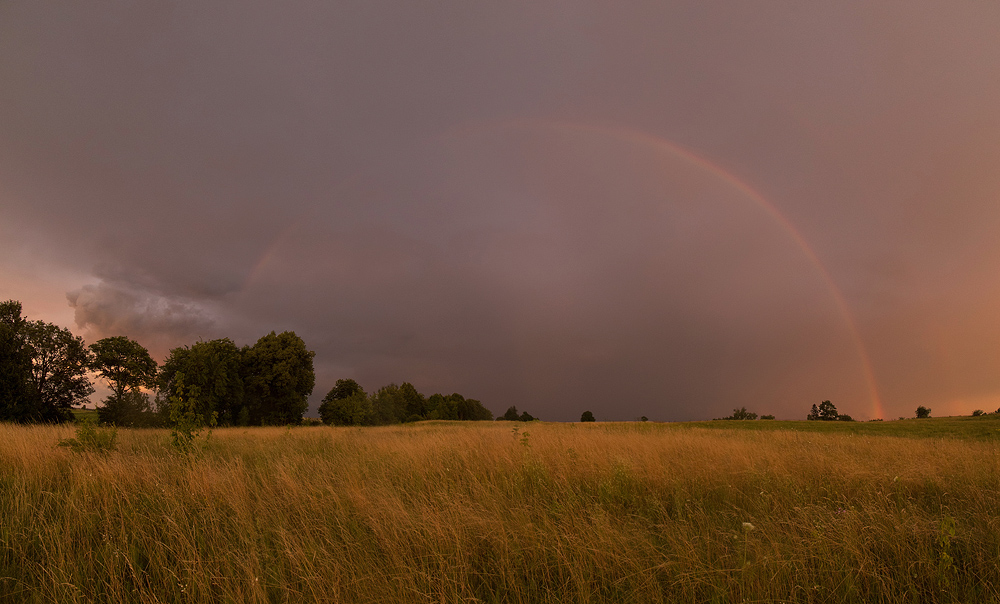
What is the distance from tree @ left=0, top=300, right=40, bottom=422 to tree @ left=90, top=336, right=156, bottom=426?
399 cm

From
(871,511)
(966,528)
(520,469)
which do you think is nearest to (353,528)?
(520,469)

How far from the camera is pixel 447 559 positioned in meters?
3.38

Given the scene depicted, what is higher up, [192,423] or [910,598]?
[192,423]

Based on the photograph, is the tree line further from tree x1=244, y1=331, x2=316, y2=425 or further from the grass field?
the grass field

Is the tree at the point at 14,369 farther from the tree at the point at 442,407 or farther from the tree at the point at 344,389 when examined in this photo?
the tree at the point at 442,407

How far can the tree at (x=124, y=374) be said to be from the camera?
98.3 ft

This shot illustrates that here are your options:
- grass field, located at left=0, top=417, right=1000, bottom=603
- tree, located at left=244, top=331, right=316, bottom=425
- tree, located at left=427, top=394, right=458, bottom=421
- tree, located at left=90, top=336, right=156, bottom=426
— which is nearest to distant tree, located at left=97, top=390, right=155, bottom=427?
tree, located at left=90, top=336, right=156, bottom=426

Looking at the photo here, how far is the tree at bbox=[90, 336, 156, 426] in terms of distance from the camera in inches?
1179

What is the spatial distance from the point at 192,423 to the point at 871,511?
10.4 meters

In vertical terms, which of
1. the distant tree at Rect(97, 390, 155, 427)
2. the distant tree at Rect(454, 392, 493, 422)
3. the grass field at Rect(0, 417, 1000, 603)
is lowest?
the distant tree at Rect(454, 392, 493, 422)

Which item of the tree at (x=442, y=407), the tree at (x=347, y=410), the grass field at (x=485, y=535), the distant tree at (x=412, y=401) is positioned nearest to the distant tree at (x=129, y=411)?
the tree at (x=347, y=410)

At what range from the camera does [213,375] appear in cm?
3672

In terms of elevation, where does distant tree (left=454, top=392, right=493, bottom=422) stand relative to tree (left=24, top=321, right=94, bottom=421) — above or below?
below

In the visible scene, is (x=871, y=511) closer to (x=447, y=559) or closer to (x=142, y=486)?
(x=447, y=559)
